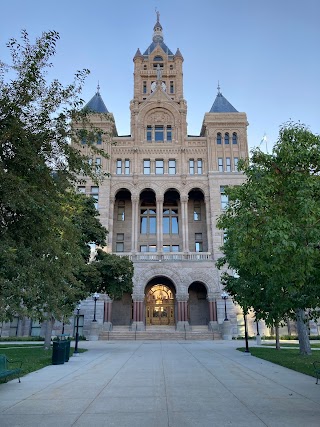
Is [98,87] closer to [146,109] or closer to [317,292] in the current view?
[146,109]

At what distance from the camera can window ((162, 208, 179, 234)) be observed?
165 feet

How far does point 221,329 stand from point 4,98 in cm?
3613

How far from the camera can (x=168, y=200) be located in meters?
52.3

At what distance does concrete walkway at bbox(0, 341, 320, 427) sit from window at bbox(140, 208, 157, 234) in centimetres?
3530

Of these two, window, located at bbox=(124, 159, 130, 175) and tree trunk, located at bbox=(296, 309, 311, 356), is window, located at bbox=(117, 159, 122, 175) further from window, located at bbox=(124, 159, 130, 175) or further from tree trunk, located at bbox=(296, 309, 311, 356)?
tree trunk, located at bbox=(296, 309, 311, 356)

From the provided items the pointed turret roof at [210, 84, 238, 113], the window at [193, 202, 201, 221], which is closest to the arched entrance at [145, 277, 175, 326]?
the window at [193, 202, 201, 221]

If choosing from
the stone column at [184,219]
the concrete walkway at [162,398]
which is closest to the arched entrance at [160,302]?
the stone column at [184,219]

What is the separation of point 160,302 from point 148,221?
1134cm

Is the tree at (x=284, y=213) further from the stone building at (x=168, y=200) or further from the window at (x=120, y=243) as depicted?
the window at (x=120, y=243)

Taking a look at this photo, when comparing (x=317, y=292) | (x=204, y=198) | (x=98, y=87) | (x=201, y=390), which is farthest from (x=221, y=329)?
(x=98, y=87)

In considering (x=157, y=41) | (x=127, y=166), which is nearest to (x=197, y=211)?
(x=127, y=166)

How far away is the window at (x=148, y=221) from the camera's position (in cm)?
5009

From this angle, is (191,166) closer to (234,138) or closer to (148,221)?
(234,138)

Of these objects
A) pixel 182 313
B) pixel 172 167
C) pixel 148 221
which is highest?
pixel 172 167
